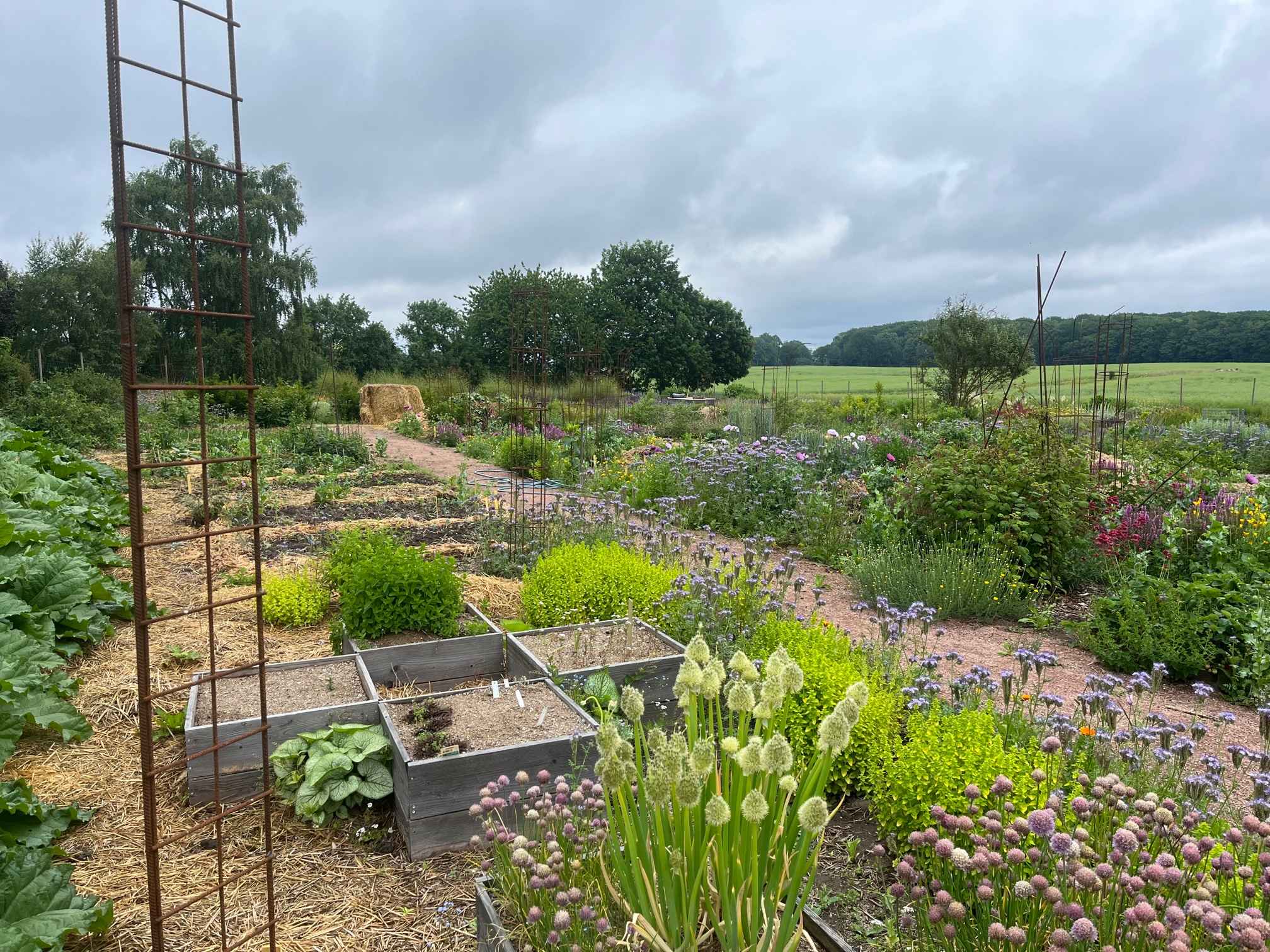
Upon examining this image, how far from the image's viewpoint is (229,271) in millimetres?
27531

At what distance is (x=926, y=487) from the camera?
21.2 feet

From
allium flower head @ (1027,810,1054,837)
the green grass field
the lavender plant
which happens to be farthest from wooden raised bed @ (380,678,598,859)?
the green grass field

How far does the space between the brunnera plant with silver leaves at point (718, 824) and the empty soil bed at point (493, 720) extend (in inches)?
54.7

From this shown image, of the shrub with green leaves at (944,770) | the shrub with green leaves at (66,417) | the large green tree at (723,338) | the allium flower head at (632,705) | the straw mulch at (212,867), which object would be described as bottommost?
the straw mulch at (212,867)

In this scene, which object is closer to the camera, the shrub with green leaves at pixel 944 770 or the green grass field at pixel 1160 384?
the shrub with green leaves at pixel 944 770

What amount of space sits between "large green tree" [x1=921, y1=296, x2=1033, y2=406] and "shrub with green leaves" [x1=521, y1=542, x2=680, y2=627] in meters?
18.3

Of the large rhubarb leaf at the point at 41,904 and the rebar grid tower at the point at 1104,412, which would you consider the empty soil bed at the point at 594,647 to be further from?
the rebar grid tower at the point at 1104,412

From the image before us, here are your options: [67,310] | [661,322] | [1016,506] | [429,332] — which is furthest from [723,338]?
[1016,506]

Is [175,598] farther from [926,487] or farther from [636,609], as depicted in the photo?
[926,487]

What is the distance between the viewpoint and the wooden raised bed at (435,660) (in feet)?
13.6

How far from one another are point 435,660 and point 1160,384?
1524 inches

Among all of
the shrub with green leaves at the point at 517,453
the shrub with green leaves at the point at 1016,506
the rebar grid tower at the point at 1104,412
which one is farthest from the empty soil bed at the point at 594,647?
the shrub with green leaves at the point at 517,453

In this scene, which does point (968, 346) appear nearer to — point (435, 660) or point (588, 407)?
point (588, 407)

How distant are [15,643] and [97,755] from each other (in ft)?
2.24
